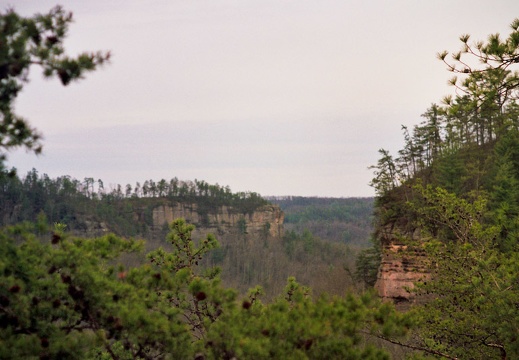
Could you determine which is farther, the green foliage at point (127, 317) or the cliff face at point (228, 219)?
the cliff face at point (228, 219)

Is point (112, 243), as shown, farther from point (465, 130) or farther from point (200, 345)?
point (465, 130)

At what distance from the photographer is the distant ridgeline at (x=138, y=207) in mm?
99438

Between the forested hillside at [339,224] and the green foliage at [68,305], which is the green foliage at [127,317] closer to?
the green foliage at [68,305]

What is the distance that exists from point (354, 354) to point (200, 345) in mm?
1547

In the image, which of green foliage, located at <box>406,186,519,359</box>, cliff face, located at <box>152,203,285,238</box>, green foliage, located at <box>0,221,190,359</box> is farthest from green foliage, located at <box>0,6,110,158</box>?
cliff face, located at <box>152,203,285,238</box>

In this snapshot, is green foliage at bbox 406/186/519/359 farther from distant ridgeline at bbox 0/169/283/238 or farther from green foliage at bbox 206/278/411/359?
distant ridgeline at bbox 0/169/283/238

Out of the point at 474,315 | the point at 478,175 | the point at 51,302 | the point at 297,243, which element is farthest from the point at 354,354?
the point at 297,243

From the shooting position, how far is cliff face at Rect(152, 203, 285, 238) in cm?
13052

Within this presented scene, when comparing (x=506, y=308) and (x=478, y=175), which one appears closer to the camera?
(x=506, y=308)

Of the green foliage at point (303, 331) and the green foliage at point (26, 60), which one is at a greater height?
the green foliage at point (26, 60)

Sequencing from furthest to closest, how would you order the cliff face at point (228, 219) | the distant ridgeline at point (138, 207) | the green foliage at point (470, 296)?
the cliff face at point (228, 219) < the distant ridgeline at point (138, 207) < the green foliage at point (470, 296)

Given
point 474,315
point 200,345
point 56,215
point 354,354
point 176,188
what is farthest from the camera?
point 176,188

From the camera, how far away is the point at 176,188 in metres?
134

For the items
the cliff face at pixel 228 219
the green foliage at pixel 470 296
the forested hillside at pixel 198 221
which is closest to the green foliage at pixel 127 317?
the green foliage at pixel 470 296
